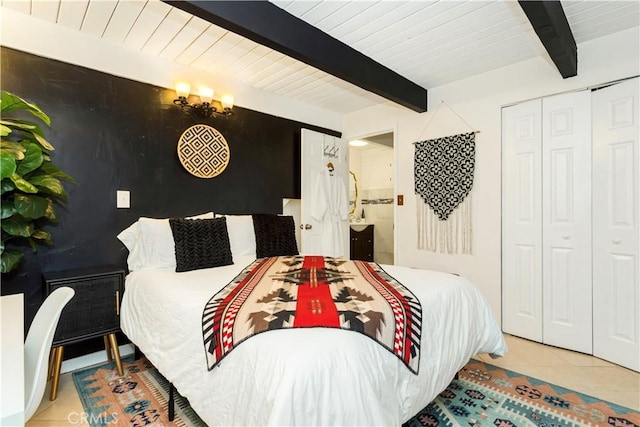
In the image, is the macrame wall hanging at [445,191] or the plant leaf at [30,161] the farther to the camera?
the macrame wall hanging at [445,191]

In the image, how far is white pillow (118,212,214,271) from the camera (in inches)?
95.7

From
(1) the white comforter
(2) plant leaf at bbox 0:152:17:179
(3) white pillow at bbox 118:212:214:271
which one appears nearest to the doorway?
(3) white pillow at bbox 118:212:214:271

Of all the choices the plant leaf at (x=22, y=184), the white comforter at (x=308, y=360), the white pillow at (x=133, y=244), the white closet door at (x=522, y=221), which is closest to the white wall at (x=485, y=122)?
the white closet door at (x=522, y=221)

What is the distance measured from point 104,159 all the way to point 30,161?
0.67 metres

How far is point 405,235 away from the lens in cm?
375

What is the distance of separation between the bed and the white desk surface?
1.97 feet

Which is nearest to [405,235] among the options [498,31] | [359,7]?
[498,31]

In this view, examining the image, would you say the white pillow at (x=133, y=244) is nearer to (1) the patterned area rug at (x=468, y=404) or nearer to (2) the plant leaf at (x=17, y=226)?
(2) the plant leaf at (x=17, y=226)

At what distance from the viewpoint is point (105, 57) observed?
2.52 metres

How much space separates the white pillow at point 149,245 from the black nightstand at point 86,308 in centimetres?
17

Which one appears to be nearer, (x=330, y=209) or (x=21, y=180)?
(x=21, y=180)

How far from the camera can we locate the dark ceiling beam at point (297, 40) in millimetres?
1747

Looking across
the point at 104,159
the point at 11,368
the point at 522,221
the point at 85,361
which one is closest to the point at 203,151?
the point at 104,159

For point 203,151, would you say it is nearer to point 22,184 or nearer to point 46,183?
point 46,183
